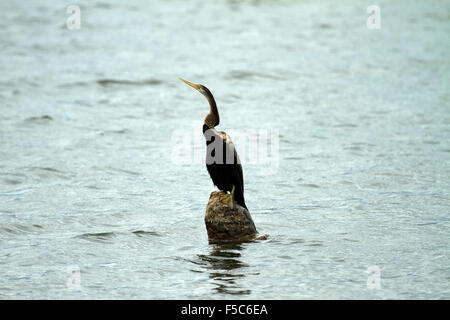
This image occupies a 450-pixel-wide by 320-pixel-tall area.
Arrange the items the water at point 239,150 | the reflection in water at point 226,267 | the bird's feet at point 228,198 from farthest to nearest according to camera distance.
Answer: the bird's feet at point 228,198
the water at point 239,150
the reflection in water at point 226,267

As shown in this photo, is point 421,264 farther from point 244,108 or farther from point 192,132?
point 244,108

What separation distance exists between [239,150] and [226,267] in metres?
6.93

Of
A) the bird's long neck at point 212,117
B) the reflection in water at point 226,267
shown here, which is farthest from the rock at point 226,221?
the bird's long neck at point 212,117

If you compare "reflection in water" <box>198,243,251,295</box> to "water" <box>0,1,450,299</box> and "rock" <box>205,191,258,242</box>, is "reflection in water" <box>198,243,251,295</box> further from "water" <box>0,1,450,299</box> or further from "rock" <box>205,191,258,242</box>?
"rock" <box>205,191,258,242</box>

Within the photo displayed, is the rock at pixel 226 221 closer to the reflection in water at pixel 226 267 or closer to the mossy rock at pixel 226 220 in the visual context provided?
the mossy rock at pixel 226 220

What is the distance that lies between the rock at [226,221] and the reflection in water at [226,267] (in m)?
0.13

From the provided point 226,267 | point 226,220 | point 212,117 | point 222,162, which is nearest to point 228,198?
point 226,220

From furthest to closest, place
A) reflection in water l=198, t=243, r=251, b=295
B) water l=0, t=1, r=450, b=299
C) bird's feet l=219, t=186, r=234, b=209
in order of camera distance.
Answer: bird's feet l=219, t=186, r=234, b=209, water l=0, t=1, r=450, b=299, reflection in water l=198, t=243, r=251, b=295

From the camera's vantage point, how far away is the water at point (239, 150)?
880 centimetres

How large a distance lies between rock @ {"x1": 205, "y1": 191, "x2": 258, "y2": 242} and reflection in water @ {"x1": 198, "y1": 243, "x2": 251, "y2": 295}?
128 mm

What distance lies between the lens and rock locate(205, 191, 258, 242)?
9.21 metres

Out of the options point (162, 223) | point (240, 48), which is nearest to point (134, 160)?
point (162, 223)

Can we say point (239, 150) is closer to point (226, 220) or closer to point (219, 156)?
point (226, 220)

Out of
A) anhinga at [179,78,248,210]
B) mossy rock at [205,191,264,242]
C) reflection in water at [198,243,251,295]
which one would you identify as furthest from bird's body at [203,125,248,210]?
reflection in water at [198,243,251,295]
